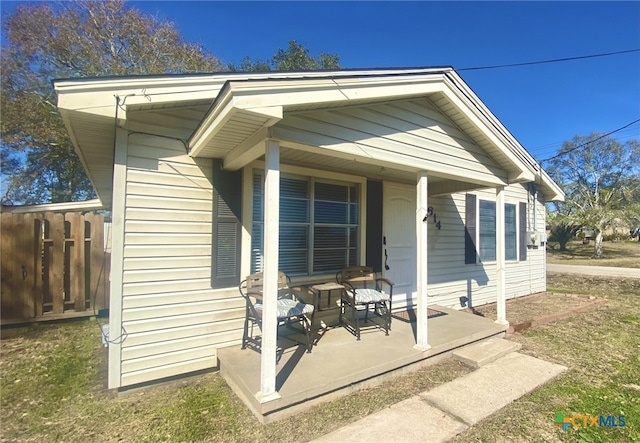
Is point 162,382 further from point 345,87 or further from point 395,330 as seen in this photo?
point 345,87

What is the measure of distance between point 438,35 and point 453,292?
6.72m

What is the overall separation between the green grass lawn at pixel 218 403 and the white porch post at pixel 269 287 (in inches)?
12.9

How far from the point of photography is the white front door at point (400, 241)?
17.6 feet

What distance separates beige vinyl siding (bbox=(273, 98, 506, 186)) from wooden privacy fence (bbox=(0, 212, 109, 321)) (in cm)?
548

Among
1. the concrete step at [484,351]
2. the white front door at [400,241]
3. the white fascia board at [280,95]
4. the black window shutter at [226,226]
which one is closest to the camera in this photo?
the white fascia board at [280,95]

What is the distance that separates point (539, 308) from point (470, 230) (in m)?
2.15

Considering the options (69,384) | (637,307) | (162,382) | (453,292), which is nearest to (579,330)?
(453,292)

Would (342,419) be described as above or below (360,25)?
below

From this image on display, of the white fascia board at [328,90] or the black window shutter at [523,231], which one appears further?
the black window shutter at [523,231]

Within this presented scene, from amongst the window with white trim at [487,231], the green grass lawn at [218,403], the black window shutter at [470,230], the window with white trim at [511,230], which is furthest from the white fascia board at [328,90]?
the window with white trim at [511,230]

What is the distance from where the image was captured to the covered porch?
270cm

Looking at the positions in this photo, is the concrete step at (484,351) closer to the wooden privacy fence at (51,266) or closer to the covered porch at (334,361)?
the covered porch at (334,361)

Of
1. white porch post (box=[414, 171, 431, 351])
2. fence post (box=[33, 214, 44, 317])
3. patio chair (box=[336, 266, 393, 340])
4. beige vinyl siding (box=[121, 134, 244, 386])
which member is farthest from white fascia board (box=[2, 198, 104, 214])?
white porch post (box=[414, 171, 431, 351])

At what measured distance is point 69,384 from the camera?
10.9 ft
